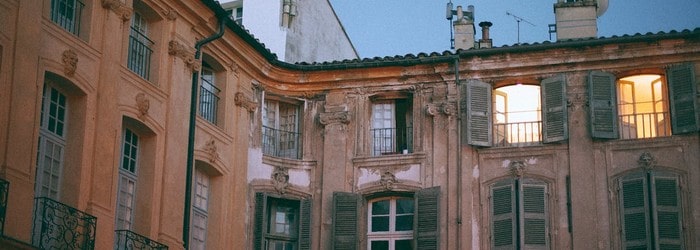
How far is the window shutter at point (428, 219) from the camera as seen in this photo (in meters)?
25.2

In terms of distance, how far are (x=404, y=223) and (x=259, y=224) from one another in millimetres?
2891

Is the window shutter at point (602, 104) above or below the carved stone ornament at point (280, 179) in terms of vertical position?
above

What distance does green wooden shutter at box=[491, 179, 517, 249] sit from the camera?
81.4 ft

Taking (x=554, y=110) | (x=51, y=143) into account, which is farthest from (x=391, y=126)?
(x=51, y=143)

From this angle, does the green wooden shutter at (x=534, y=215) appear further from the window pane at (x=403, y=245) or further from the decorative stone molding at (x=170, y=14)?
the decorative stone molding at (x=170, y=14)

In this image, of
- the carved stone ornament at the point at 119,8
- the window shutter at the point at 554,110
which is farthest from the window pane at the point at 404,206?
the carved stone ornament at the point at 119,8

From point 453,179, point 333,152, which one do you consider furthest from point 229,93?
point 453,179

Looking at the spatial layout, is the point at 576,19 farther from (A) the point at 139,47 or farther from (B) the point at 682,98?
(A) the point at 139,47

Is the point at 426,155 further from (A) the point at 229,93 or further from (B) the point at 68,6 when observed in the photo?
(B) the point at 68,6

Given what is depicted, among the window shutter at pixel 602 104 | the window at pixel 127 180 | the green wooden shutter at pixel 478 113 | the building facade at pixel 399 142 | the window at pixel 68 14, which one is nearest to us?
the window at pixel 68 14

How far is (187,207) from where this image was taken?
23109 mm

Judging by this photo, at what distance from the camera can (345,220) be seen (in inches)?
1011

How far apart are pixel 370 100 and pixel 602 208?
536cm

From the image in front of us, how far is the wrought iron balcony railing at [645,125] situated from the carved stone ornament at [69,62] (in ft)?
35.5
